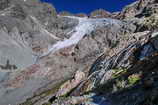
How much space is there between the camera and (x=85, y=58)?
12750 cm

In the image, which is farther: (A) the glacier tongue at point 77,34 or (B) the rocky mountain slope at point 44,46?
(A) the glacier tongue at point 77,34

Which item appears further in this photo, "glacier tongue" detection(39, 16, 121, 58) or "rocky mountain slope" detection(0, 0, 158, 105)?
"glacier tongue" detection(39, 16, 121, 58)

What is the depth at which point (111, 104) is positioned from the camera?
17.0m

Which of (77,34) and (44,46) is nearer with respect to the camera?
(44,46)

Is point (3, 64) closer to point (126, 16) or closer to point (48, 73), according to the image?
point (48, 73)

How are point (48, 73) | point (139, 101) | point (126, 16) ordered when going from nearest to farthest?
point (139, 101)
point (48, 73)
point (126, 16)

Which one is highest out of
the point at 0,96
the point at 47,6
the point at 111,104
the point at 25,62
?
the point at 47,6

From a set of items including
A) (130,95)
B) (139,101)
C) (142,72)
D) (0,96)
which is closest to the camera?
(139,101)

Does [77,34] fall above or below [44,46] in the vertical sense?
above

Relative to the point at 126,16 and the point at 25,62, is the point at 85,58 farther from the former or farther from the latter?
the point at 126,16

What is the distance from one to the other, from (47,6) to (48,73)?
9049cm

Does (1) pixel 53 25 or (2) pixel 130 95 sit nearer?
(2) pixel 130 95

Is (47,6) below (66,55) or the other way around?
the other way around

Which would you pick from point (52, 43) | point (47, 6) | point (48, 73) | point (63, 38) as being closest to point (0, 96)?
point (48, 73)
